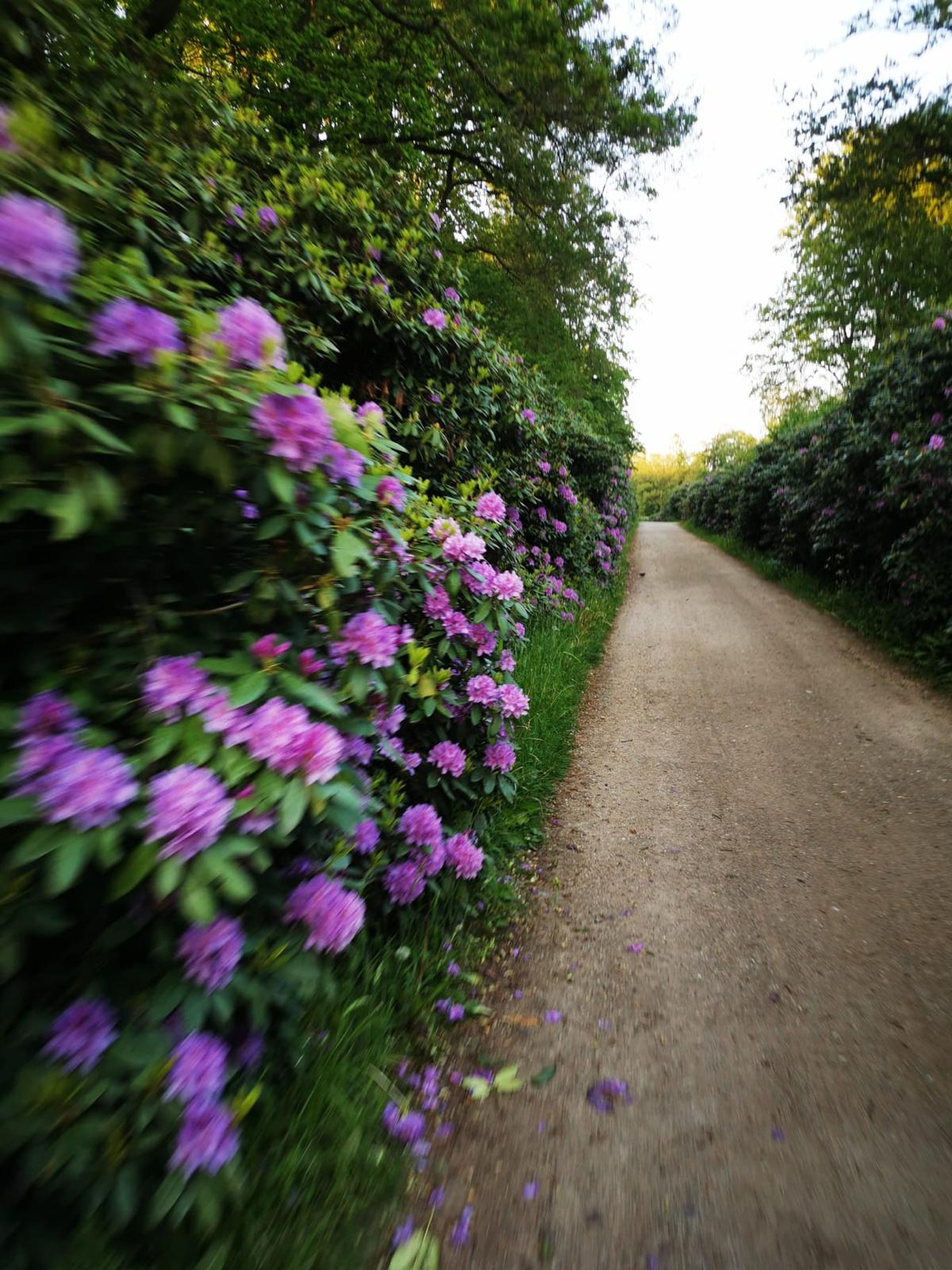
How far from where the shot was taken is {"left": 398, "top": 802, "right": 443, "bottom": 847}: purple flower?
2059 millimetres

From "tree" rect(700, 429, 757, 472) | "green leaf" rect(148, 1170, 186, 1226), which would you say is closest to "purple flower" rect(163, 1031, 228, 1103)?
"green leaf" rect(148, 1170, 186, 1226)

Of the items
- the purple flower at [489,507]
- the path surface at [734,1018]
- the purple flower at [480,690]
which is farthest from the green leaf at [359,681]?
the path surface at [734,1018]

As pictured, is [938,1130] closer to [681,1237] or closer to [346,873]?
[681,1237]

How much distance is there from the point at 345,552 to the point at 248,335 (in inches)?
19.7

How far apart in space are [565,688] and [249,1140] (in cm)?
358

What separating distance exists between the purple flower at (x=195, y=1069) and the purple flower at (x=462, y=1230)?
823mm

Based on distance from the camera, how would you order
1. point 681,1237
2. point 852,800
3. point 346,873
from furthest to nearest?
point 852,800
point 346,873
point 681,1237

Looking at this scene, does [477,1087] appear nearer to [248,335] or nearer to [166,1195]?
[166,1195]

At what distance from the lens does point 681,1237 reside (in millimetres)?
1409

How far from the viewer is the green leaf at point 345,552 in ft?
4.24

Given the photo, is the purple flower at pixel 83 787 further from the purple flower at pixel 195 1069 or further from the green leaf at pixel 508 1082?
the green leaf at pixel 508 1082

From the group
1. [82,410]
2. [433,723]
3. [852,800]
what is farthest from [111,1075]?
[852,800]

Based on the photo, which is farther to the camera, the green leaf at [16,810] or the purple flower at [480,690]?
the purple flower at [480,690]

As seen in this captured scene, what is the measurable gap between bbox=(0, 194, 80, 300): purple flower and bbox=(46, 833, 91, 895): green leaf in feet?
2.90
